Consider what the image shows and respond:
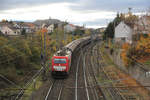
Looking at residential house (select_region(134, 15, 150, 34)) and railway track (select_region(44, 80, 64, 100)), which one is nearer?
railway track (select_region(44, 80, 64, 100))

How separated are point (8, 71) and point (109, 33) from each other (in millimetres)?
36756

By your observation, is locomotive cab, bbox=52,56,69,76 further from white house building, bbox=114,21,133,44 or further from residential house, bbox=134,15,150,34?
white house building, bbox=114,21,133,44

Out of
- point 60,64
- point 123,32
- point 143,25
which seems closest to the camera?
point 60,64

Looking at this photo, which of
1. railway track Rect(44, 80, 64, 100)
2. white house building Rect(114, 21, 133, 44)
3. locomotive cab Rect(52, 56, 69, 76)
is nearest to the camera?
railway track Rect(44, 80, 64, 100)

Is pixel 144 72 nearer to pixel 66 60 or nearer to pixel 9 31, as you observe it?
pixel 66 60

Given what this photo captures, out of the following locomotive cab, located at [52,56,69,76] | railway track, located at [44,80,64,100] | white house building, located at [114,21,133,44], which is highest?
white house building, located at [114,21,133,44]

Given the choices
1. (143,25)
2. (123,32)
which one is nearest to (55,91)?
(143,25)

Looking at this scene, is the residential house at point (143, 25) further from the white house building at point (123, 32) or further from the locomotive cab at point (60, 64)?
the locomotive cab at point (60, 64)

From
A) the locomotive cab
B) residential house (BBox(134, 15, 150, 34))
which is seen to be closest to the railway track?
the locomotive cab

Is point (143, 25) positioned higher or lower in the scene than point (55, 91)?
higher

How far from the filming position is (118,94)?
16.2 m

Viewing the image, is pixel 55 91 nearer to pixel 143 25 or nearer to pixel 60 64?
pixel 60 64

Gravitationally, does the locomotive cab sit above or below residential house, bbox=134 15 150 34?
below

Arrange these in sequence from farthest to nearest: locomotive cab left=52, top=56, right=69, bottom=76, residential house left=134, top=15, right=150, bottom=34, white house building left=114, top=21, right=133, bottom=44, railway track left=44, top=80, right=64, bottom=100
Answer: white house building left=114, top=21, right=133, bottom=44
residential house left=134, top=15, right=150, bottom=34
locomotive cab left=52, top=56, right=69, bottom=76
railway track left=44, top=80, right=64, bottom=100
